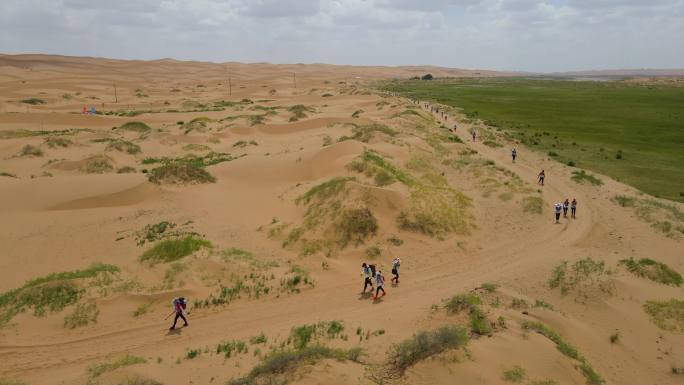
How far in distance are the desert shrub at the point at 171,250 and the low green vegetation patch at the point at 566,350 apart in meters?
12.9

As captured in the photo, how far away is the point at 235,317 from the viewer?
613 inches

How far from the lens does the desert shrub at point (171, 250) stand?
18.7m

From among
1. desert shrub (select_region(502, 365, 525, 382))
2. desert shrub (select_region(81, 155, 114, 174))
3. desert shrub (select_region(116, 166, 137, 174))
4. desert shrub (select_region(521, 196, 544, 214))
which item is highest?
desert shrub (select_region(81, 155, 114, 174))

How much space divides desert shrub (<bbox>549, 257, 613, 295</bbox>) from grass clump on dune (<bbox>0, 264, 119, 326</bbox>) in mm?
17200

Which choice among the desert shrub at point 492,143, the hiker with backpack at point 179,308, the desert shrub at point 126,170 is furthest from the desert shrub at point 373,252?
the desert shrub at point 492,143

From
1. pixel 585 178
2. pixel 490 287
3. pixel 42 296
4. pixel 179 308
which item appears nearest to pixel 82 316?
pixel 42 296

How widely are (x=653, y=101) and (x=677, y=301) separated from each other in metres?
95.2

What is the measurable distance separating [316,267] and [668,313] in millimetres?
12677

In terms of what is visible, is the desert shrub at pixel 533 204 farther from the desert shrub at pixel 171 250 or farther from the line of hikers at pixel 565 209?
the desert shrub at pixel 171 250

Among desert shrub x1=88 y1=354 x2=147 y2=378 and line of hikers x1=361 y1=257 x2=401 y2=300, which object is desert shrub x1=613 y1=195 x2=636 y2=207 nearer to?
line of hikers x1=361 y1=257 x2=401 y2=300

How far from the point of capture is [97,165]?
35656 millimetres

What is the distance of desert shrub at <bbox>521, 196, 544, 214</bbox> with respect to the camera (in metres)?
26.8

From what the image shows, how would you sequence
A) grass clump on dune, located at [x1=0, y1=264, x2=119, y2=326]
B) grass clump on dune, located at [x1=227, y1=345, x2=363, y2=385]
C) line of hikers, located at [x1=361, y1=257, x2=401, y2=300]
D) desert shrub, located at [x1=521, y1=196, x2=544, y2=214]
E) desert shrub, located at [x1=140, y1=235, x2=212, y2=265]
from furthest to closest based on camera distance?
desert shrub, located at [x1=521, y1=196, x2=544, y2=214] < desert shrub, located at [x1=140, y1=235, x2=212, y2=265] < line of hikers, located at [x1=361, y1=257, x2=401, y2=300] < grass clump on dune, located at [x1=0, y1=264, x2=119, y2=326] < grass clump on dune, located at [x1=227, y1=345, x2=363, y2=385]

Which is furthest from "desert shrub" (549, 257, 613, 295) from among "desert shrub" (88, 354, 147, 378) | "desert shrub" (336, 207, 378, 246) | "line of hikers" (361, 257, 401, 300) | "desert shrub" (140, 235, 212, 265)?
"desert shrub" (88, 354, 147, 378)
